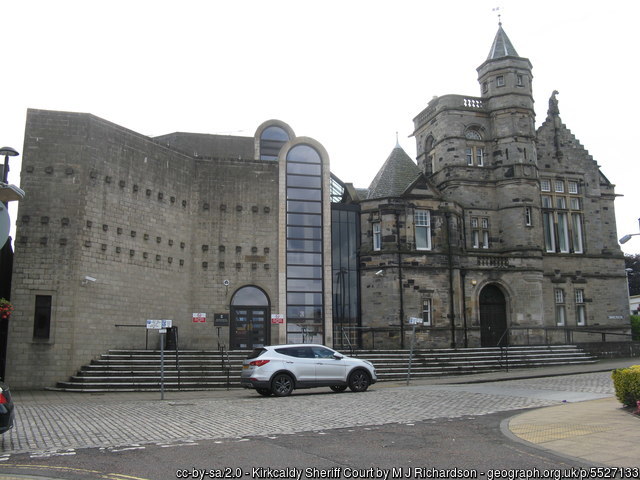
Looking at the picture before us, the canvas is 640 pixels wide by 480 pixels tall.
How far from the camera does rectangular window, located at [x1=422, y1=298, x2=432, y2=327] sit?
3038 centimetres

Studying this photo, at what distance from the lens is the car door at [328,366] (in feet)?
57.7

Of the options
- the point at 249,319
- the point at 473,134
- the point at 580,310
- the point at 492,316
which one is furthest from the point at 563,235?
the point at 249,319

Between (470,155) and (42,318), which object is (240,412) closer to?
(42,318)

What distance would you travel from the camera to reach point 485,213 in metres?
34.6

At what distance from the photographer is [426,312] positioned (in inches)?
1202

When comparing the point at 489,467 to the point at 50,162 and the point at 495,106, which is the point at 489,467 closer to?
the point at 50,162

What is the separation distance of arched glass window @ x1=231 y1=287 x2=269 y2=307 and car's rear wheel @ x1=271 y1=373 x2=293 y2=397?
1051cm

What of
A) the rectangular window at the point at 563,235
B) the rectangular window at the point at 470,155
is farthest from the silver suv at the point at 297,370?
the rectangular window at the point at 563,235

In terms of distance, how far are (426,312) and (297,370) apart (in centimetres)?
1462

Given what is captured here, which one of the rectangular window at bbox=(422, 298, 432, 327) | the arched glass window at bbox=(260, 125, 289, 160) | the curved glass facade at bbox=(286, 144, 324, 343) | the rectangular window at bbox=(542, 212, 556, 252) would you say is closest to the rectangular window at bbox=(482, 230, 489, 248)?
the rectangular window at bbox=(542, 212, 556, 252)

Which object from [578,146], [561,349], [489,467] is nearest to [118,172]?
[489,467]

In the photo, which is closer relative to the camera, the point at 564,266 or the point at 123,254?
the point at 123,254

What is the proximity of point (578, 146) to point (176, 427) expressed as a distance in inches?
1321

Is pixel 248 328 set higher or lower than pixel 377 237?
lower
